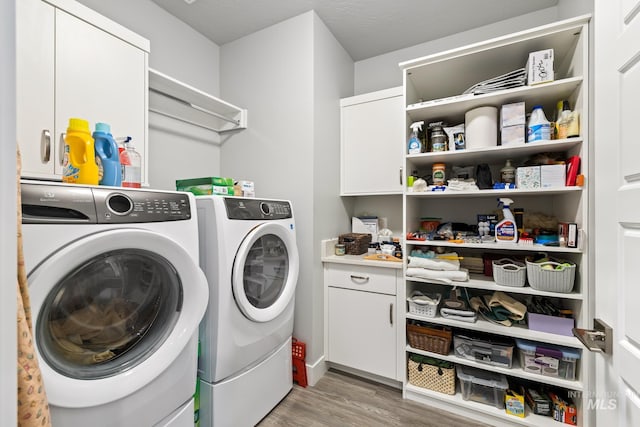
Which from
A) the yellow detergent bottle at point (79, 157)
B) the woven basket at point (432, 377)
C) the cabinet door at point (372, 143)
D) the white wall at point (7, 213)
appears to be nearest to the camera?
the white wall at point (7, 213)

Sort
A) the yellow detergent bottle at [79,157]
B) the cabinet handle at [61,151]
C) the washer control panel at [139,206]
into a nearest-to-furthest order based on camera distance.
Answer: the washer control panel at [139,206], the yellow detergent bottle at [79,157], the cabinet handle at [61,151]

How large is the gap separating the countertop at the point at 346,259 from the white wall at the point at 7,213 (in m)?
1.59

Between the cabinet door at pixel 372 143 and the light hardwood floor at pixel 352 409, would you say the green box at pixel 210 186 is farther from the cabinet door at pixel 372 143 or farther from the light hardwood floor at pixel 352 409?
the light hardwood floor at pixel 352 409

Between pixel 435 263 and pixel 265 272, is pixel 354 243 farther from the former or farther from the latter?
pixel 265 272

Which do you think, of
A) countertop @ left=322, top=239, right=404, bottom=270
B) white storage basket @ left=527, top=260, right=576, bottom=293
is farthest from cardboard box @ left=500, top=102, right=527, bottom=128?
countertop @ left=322, top=239, right=404, bottom=270

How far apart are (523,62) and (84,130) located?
2263 millimetres

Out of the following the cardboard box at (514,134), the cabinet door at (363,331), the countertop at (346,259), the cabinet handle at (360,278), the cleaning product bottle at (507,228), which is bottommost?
the cabinet door at (363,331)

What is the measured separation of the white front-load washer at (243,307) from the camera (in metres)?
Answer: 1.22

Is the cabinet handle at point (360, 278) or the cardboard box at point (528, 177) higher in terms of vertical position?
the cardboard box at point (528, 177)

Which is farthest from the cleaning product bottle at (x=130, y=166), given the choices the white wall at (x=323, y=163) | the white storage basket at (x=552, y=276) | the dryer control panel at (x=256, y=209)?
the white storage basket at (x=552, y=276)

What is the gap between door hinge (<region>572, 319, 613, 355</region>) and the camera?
0.59 meters

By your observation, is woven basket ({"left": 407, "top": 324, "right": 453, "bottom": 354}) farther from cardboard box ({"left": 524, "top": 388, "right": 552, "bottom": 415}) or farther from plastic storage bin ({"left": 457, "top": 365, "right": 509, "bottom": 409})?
cardboard box ({"left": 524, "top": 388, "right": 552, "bottom": 415})

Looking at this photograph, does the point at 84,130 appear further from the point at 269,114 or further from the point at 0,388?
the point at 269,114

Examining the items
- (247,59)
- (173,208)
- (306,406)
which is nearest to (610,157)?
(173,208)
